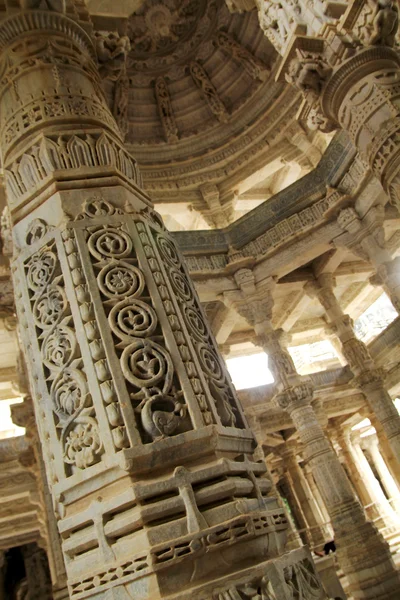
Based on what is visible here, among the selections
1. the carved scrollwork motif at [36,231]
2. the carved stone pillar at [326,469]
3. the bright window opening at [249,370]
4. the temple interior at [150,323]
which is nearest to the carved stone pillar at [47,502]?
the temple interior at [150,323]

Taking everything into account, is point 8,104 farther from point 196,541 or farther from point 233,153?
point 233,153

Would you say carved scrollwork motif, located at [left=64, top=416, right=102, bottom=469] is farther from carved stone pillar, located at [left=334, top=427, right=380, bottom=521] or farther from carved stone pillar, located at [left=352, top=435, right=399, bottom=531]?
carved stone pillar, located at [left=352, top=435, right=399, bottom=531]

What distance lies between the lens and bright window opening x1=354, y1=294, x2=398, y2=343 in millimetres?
18062

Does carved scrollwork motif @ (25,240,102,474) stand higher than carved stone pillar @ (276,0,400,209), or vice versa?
carved stone pillar @ (276,0,400,209)

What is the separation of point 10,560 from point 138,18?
1911cm

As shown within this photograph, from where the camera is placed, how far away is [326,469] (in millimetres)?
9344

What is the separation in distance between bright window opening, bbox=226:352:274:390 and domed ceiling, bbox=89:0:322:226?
5.67m

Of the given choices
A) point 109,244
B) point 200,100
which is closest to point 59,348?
point 109,244

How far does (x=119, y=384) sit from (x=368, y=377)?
9491 mm

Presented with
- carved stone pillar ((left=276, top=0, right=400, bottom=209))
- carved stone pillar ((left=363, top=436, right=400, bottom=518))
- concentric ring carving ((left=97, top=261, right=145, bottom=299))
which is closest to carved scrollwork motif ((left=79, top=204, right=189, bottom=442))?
concentric ring carving ((left=97, top=261, right=145, bottom=299))

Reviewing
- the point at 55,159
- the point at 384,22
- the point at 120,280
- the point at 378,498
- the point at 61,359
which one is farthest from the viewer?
the point at 378,498

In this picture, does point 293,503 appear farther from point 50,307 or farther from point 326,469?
point 50,307

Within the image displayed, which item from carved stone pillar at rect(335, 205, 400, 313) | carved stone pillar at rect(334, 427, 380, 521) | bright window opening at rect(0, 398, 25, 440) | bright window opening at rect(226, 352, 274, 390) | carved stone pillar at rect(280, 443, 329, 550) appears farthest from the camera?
bright window opening at rect(226, 352, 274, 390)

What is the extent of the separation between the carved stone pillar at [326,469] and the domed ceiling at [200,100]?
4.78 meters
